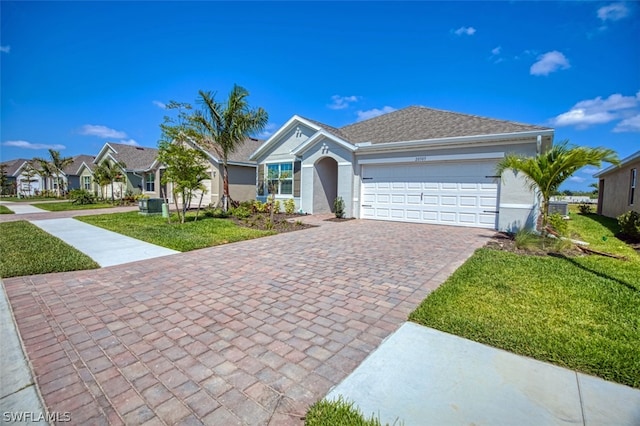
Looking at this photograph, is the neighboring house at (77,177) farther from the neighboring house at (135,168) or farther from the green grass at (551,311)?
the green grass at (551,311)

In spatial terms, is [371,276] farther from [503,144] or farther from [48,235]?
[48,235]

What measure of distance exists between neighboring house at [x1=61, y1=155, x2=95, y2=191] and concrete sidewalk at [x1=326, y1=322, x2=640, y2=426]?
43191 mm

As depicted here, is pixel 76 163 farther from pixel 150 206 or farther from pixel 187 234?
pixel 187 234

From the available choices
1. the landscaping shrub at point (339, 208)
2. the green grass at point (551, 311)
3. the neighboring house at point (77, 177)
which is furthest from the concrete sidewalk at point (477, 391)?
the neighboring house at point (77, 177)

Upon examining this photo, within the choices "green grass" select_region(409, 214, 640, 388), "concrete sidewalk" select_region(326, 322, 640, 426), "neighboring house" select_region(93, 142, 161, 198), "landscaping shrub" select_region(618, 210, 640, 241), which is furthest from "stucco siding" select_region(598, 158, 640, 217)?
"neighboring house" select_region(93, 142, 161, 198)

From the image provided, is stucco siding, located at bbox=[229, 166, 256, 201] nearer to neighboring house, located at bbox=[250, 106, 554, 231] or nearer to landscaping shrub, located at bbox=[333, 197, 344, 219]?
neighboring house, located at bbox=[250, 106, 554, 231]

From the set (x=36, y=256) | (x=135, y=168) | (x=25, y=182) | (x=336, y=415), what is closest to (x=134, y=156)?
(x=135, y=168)

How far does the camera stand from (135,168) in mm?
27641

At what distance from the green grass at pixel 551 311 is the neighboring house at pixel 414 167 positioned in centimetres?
508

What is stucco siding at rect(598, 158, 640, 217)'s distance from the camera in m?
14.1

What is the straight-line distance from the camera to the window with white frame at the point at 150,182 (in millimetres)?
26328

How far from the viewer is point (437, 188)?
1225cm

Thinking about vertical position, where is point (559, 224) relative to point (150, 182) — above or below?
below

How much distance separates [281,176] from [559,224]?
12435 mm
